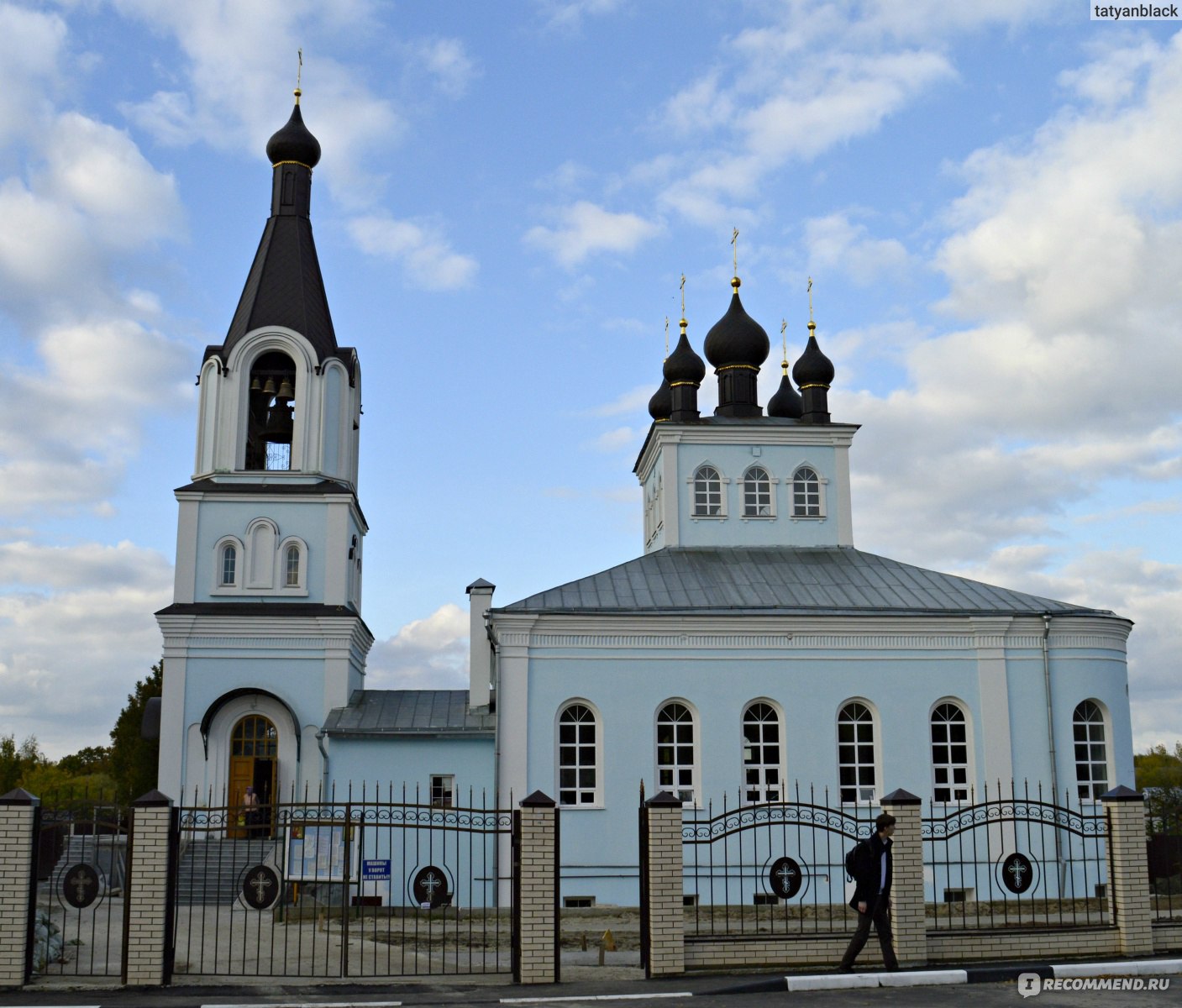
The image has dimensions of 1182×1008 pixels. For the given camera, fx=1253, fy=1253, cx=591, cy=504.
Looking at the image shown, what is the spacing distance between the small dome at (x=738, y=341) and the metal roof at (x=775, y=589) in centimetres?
397

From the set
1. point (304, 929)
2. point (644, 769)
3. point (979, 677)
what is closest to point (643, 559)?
point (644, 769)

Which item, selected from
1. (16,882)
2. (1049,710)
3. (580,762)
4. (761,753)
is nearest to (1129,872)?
(761,753)

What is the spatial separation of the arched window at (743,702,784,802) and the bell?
944 centimetres

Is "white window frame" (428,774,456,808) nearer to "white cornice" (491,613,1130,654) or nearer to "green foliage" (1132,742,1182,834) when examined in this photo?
"white cornice" (491,613,1130,654)

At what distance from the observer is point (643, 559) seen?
2191 centimetres

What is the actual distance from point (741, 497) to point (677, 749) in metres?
5.65

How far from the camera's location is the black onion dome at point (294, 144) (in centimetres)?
2352

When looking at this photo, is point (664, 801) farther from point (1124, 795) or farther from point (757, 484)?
point (757, 484)

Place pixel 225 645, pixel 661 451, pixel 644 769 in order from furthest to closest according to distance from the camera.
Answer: pixel 661 451
pixel 225 645
pixel 644 769

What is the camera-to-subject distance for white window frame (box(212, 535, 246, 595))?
826 inches

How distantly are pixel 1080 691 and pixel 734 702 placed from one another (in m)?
5.59

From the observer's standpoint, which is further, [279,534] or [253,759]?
[279,534]

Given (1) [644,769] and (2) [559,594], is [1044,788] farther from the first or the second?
(2) [559,594]

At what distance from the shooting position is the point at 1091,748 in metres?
19.9
